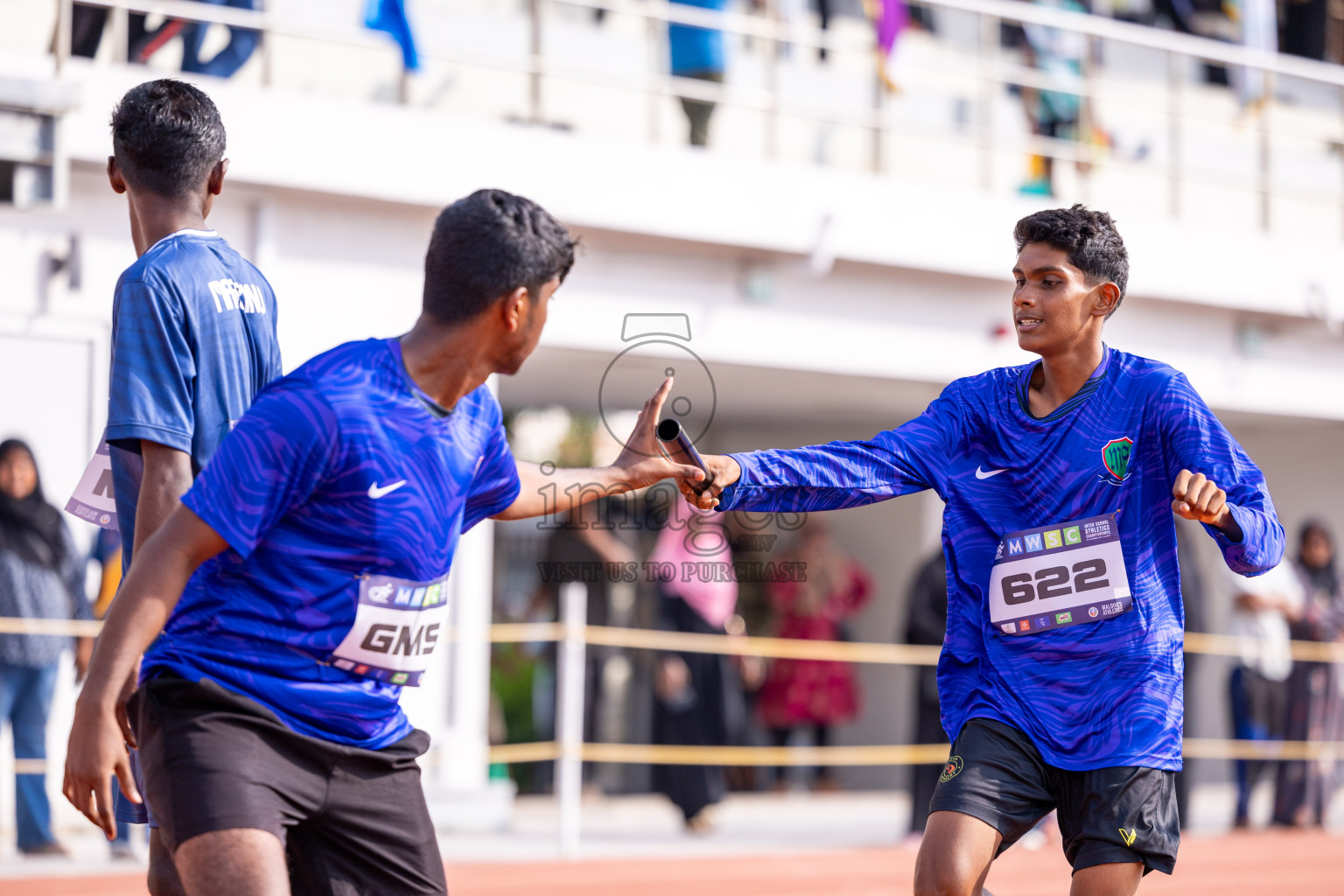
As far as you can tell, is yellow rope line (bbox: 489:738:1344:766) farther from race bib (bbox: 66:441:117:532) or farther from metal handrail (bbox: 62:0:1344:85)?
race bib (bbox: 66:441:117:532)

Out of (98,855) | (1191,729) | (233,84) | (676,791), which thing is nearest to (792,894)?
(676,791)

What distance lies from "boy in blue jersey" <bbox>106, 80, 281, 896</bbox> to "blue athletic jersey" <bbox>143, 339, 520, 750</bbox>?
379mm

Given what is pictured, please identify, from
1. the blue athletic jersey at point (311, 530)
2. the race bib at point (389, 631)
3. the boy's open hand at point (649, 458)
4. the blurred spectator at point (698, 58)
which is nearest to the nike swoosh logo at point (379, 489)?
the blue athletic jersey at point (311, 530)

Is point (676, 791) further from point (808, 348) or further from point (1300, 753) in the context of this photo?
point (1300, 753)

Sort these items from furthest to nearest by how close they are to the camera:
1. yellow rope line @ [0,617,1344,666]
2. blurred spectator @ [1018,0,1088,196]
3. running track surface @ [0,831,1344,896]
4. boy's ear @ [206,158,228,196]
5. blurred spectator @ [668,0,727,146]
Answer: blurred spectator @ [1018,0,1088,196], blurred spectator @ [668,0,727,146], yellow rope line @ [0,617,1344,666], running track surface @ [0,831,1344,896], boy's ear @ [206,158,228,196]

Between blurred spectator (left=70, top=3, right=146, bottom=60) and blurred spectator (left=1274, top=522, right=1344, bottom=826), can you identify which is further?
blurred spectator (left=1274, top=522, right=1344, bottom=826)

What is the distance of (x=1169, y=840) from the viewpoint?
3508mm

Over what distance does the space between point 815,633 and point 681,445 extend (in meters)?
7.96

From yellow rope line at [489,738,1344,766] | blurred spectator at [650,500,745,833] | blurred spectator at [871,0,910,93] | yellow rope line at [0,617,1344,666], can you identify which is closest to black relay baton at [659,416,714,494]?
yellow rope line at [0,617,1344,666]

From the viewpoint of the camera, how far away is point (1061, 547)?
143 inches

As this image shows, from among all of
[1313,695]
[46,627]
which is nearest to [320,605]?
[46,627]

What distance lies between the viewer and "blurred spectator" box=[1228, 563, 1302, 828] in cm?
1070

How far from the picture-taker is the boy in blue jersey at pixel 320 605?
8.36 feet

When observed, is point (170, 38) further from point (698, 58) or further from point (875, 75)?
point (875, 75)
